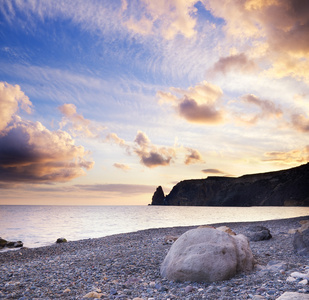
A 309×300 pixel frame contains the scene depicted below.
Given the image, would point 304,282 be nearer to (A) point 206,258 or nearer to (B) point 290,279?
(B) point 290,279

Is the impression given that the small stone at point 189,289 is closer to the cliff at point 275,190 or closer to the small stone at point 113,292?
the small stone at point 113,292

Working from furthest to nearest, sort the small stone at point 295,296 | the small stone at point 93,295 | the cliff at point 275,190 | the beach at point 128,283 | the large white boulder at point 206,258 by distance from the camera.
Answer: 1. the cliff at point 275,190
2. the large white boulder at point 206,258
3. the small stone at point 93,295
4. the beach at point 128,283
5. the small stone at point 295,296

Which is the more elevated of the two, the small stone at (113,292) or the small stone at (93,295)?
the small stone at (93,295)

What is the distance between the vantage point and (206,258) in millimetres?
7172

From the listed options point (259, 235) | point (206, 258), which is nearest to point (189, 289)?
point (206, 258)

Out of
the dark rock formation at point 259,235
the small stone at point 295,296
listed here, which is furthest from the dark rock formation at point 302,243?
the small stone at point 295,296

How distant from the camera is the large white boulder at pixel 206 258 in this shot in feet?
23.0

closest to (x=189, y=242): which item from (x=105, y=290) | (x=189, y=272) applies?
(x=189, y=272)

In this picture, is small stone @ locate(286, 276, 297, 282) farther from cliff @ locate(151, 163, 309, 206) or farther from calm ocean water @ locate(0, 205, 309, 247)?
cliff @ locate(151, 163, 309, 206)

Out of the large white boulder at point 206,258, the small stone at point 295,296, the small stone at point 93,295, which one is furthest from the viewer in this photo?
the large white boulder at point 206,258

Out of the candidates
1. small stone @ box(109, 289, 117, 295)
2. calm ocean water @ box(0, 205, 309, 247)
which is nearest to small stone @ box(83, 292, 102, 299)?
small stone @ box(109, 289, 117, 295)

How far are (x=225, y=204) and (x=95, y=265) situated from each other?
648 ft

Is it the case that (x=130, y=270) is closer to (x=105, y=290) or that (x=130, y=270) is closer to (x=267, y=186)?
(x=105, y=290)

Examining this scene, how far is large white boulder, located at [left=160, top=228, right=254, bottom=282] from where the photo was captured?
702 cm
